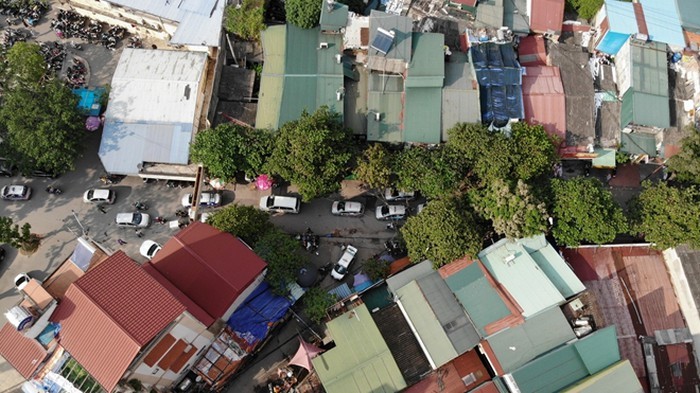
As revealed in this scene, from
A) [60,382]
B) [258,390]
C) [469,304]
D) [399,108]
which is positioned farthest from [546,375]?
[60,382]

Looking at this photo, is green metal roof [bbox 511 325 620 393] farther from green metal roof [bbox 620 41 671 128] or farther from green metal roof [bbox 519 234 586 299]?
green metal roof [bbox 620 41 671 128]

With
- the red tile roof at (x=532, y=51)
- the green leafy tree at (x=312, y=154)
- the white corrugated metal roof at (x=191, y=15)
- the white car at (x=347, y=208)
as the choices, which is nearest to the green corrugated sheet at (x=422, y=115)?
the green leafy tree at (x=312, y=154)

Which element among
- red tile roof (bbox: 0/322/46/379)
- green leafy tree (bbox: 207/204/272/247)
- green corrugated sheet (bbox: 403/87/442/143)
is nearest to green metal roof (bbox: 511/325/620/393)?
green corrugated sheet (bbox: 403/87/442/143)

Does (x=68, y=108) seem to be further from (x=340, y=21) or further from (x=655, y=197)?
(x=655, y=197)

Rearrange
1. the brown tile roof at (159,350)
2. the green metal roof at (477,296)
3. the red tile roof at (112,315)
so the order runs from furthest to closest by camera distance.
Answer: the green metal roof at (477,296) → the brown tile roof at (159,350) → the red tile roof at (112,315)

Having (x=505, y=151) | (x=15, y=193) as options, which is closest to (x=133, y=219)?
(x=15, y=193)

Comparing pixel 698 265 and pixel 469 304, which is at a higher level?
pixel 698 265

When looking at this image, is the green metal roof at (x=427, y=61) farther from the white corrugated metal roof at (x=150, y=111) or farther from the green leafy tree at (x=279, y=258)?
the white corrugated metal roof at (x=150, y=111)
